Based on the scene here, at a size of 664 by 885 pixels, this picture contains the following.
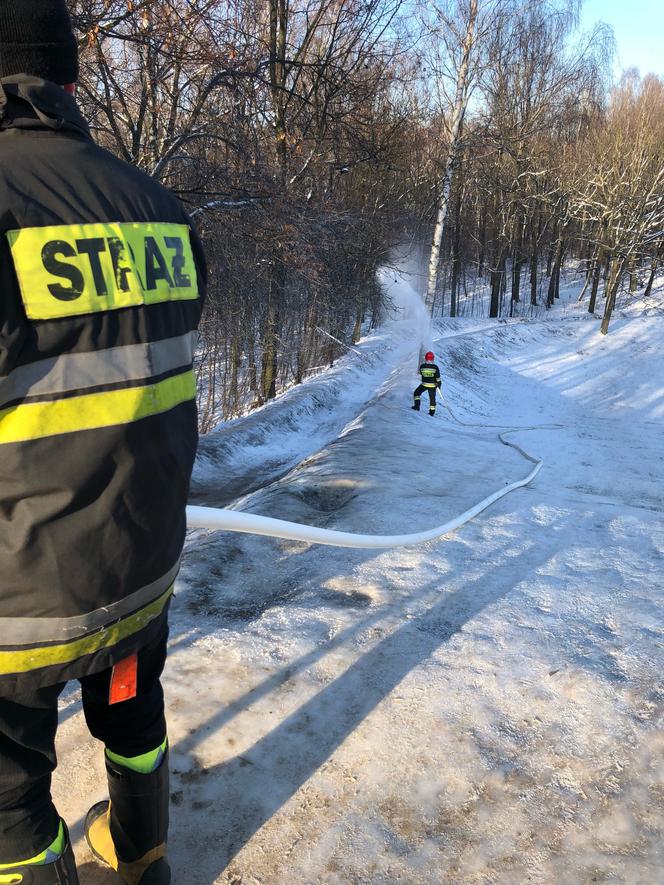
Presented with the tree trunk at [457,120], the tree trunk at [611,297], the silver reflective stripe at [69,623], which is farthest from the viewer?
the tree trunk at [611,297]

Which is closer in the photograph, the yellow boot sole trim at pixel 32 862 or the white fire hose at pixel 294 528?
the yellow boot sole trim at pixel 32 862

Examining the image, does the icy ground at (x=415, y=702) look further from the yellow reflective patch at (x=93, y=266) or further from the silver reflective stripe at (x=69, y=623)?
the yellow reflective patch at (x=93, y=266)

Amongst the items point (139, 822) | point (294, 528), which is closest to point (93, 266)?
point (139, 822)

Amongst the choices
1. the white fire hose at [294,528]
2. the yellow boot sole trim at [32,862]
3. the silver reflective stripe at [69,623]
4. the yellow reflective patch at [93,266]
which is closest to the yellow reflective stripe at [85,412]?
the yellow reflective patch at [93,266]

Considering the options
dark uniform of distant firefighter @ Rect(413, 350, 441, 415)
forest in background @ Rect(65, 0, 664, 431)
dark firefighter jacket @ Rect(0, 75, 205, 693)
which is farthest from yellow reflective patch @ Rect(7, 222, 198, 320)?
dark uniform of distant firefighter @ Rect(413, 350, 441, 415)

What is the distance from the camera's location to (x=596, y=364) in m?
21.5

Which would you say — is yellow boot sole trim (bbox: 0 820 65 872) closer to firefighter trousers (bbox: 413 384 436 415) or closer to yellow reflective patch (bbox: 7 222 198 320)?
yellow reflective patch (bbox: 7 222 198 320)

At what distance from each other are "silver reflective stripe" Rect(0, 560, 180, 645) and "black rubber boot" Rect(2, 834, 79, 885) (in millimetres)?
484

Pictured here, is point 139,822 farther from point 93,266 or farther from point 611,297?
point 611,297

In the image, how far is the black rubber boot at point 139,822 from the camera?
1550 mm

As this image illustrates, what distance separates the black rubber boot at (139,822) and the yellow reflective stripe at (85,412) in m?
0.94

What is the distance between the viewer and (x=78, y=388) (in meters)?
1.12

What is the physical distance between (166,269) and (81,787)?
171cm

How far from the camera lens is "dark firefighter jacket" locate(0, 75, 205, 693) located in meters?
1.06
